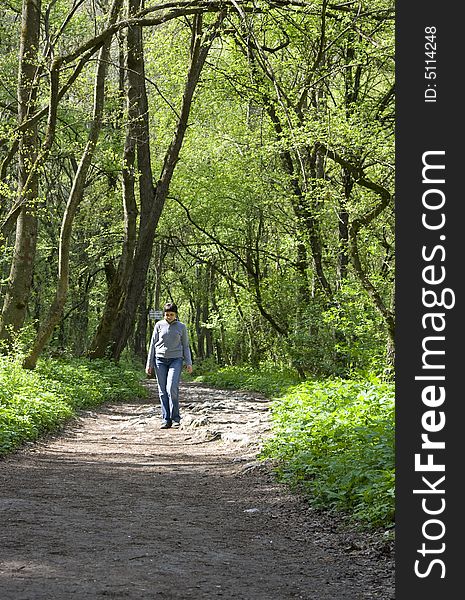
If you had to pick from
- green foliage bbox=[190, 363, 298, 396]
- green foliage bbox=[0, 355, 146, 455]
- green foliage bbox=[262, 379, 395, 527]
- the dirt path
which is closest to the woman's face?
green foliage bbox=[0, 355, 146, 455]

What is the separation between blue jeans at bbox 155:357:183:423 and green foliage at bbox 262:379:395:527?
2.24 metres

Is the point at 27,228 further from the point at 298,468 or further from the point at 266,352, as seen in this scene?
the point at 266,352

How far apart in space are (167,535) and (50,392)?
362 inches

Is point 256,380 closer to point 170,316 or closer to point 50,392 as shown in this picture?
point 50,392

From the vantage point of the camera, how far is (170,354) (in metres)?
13.6

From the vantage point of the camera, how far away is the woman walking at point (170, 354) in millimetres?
13523

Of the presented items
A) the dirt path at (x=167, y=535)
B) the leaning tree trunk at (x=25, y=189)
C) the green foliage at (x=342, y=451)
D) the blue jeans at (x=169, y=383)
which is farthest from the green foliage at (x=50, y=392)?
the green foliage at (x=342, y=451)

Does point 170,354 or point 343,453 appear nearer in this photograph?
point 343,453

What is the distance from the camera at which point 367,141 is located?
51.1ft

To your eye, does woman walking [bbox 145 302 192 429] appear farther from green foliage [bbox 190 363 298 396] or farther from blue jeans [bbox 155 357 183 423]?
green foliage [bbox 190 363 298 396]

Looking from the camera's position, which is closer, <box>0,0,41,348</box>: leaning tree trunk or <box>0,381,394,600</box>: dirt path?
<box>0,381,394,600</box>: dirt path

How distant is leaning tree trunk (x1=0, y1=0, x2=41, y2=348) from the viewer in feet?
51.1

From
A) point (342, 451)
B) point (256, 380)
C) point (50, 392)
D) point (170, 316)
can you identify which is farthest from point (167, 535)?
point (256, 380)

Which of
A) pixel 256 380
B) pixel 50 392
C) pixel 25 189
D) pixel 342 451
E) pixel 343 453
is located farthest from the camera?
pixel 256 380
